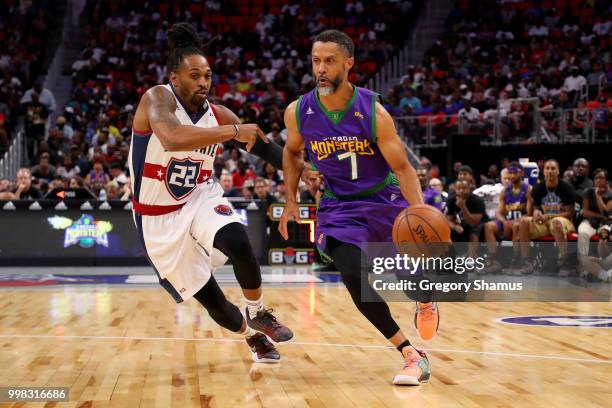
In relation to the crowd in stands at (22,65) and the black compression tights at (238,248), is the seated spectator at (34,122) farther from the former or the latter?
the black compression tights at (238,248)

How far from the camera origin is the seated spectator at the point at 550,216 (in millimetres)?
11828

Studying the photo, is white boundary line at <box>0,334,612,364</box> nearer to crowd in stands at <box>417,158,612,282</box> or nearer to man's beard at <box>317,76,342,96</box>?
man's beard at <box>317,76,342,96</box>

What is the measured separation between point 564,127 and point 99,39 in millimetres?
13354

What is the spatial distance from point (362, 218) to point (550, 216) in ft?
23.7

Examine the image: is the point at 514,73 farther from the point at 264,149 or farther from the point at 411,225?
the point at 411,225

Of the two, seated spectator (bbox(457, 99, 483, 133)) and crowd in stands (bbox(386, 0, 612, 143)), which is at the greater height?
crowd in stands (bbox(386, 0, 612, 143))

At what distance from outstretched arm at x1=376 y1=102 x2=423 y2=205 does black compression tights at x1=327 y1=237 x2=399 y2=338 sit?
46 cm

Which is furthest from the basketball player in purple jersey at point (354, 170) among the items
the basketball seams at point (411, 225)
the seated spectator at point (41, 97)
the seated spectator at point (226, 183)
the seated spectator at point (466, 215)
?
the seated spectator at point (41, 97)

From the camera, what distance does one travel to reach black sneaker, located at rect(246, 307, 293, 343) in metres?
5.91

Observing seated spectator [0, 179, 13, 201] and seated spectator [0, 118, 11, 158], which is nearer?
seated spectator [0, 179, 13, 201]

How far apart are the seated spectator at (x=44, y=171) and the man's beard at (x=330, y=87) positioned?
37.5 ft

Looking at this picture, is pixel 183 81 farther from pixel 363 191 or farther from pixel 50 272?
pixel 50 272

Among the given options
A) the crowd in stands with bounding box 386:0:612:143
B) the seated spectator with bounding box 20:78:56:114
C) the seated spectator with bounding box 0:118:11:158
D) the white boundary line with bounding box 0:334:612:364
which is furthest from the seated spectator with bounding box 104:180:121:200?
the white boundary line with bounding box 0:334:612:364

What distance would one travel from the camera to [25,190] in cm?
1452
